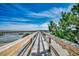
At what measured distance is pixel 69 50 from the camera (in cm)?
165

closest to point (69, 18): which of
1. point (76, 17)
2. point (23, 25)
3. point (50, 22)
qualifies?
point (76, 17)

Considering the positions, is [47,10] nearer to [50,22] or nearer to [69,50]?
[50,22]

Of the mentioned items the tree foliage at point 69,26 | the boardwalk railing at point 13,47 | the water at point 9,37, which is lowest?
the boardwalk railing at point 13,47

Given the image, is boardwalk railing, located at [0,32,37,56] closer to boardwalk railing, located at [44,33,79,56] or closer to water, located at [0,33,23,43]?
water, located at [0,33,23,43]

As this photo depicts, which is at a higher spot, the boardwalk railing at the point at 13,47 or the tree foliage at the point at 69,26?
the tree foliage at the point at 69,26

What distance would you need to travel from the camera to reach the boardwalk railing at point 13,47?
1.64 metres

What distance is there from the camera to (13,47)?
5.45 ft

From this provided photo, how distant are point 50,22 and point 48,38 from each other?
164 mm

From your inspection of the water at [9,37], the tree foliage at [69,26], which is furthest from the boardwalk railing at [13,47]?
the tree foliage at [69,26]

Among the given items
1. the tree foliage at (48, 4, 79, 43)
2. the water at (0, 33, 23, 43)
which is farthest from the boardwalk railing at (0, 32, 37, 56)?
the tree foliage at (48, 4, 79, 43)

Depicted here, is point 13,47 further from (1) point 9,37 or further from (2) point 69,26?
(2) point 69,26

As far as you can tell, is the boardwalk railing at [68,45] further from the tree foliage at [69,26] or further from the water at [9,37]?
the water at [9,37]

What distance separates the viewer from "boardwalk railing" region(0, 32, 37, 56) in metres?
1.64

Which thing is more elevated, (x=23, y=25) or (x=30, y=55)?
(x=23, y=25)
